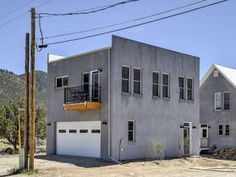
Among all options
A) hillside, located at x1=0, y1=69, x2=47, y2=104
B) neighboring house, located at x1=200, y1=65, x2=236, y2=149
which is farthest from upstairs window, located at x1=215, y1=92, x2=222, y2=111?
hillside, located at x1=0, y1=69, x2=47, y2=104

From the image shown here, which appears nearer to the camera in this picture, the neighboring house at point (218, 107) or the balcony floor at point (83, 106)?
the balcony floor at point (83, 106)

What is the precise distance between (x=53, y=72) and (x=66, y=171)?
11.0 metres

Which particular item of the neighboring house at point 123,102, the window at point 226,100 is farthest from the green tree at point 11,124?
the window at point 226,100

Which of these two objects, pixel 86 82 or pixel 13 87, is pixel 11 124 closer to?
pixel 86 82

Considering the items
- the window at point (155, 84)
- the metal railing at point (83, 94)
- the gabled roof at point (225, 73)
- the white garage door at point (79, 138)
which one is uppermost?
the gabled roof at point (225, 73)

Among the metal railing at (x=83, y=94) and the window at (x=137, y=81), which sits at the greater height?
the window at (x=137, y=81)

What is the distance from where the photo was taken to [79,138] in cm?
2736

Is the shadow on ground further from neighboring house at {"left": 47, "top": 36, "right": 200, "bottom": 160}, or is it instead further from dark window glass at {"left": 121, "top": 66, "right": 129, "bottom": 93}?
dark window glass at {"left": 121, "top": 66, "right": 129, "bottom": 93}

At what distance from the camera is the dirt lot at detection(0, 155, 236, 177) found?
19.4 metres

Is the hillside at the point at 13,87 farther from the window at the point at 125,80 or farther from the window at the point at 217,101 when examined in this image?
the window at the point at 125,80

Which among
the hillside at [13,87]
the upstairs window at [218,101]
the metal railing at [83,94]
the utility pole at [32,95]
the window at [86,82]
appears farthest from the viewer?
the hillside at [13,87]

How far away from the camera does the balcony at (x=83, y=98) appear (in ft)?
82.3

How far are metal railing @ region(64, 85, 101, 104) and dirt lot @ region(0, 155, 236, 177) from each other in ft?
12.0

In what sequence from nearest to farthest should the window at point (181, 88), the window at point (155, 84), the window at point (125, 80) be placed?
the window at point (125, 80) < the window at point (155, 84) < the window at point (181, 88)
